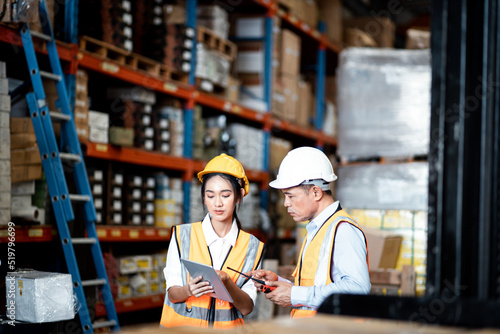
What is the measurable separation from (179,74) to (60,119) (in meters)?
2.24

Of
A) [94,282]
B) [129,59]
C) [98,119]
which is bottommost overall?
[94,282]

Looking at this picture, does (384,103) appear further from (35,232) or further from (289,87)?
(35,232)

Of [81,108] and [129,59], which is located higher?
[129,59]

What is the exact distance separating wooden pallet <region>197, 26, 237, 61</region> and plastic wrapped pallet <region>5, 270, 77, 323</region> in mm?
4070

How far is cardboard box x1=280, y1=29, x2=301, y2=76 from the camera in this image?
29.7ft

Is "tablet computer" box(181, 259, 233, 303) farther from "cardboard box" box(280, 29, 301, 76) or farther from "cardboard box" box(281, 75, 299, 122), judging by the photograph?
"cardboard box" box(280, 29, 301, 76)

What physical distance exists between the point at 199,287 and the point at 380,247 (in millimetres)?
2881

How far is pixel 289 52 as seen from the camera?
923cm

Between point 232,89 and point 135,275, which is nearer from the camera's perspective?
point 135,275

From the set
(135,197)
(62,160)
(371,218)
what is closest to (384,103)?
(371,218)

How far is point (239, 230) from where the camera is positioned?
134 inches

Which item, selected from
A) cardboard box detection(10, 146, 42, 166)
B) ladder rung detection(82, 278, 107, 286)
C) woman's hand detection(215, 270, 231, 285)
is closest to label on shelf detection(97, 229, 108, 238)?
ladder rung detection(82, 278, 107, 286)

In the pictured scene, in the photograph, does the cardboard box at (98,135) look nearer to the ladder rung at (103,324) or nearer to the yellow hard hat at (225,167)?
the ladder rung at (103,324)

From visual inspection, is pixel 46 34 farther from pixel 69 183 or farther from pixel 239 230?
pixel 239 230
